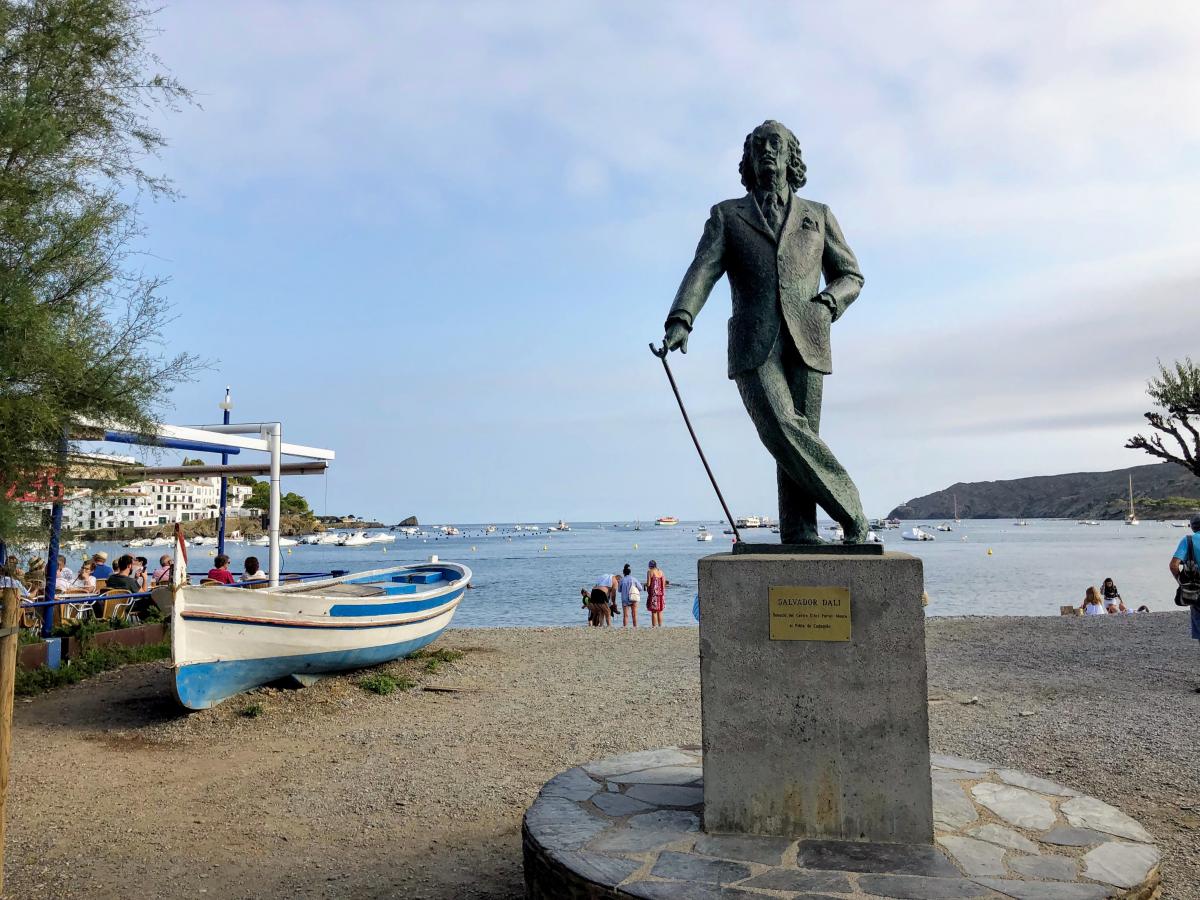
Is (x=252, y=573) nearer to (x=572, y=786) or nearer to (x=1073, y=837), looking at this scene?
(x=572, y=786)

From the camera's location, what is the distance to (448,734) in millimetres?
7562

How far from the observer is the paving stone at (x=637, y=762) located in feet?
15.5

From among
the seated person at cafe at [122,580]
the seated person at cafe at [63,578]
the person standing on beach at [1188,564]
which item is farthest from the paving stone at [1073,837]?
the seated person at cafe at [63,578]

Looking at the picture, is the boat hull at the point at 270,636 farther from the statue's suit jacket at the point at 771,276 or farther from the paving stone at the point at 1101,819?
the paving stone at the point at 1101,819

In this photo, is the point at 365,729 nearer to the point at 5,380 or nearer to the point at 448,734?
the point at 448,734

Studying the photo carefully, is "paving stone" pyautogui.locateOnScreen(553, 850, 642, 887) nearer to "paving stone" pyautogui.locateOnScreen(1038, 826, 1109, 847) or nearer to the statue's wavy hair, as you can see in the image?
"paving stone" pyautogui.locateOnScreen(1038, 826, 1109, 847)

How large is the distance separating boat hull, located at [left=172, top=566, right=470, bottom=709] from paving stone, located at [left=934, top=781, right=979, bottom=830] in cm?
655

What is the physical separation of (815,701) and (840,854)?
23.8 inches

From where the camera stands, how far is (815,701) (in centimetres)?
366

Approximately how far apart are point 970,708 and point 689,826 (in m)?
5.39

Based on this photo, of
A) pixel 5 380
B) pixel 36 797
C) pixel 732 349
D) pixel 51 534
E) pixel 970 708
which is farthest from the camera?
pixel 51 534

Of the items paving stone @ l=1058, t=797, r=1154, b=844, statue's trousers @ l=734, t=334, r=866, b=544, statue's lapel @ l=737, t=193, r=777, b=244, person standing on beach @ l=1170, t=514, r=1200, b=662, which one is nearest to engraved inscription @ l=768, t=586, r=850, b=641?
statue's trousers @ l=734, t=334, r=866, b=544

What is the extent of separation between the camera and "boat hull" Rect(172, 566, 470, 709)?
26.3ft

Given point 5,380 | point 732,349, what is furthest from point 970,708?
point 5,380
